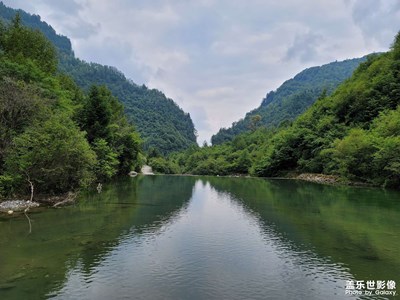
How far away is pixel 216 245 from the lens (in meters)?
17.0

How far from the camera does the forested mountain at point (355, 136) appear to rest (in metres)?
44.3

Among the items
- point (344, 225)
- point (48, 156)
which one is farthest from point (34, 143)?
point (344, 225)

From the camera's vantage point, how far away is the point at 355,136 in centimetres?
5116

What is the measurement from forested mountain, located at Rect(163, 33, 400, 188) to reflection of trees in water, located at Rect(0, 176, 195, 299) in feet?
93.1

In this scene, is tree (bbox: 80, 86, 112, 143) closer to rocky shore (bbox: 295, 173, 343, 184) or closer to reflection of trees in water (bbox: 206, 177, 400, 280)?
reflection of trees in water (bbox: 206, 177, 400, 280)

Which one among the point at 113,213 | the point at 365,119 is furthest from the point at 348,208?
the point at 365,119

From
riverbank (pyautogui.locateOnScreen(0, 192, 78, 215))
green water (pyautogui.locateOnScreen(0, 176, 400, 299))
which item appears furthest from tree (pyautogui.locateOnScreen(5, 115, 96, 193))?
green water (pyautogui.locateOnScreen(0, 176, 400, 299))

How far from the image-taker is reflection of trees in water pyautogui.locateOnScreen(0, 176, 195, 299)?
12070mm

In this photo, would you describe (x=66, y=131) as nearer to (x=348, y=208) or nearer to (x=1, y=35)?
(x=348, y=208)

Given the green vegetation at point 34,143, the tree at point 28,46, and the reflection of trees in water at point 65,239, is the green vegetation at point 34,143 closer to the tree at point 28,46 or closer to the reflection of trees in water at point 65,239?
the reflection of trees in water at point 65,239

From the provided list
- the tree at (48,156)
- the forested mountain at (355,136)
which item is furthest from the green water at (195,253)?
the forested mountain at (355,136)

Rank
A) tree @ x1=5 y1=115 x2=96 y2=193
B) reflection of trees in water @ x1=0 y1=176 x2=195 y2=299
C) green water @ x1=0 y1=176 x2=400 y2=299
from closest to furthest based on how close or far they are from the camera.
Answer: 1. green water @ x1=0 y1=176 x2=400 y2=299
2. reflection of trees in water @ x1=0 y1=176 x2=195 y2=299
3. tree @ x1=5 y1=115 x2=96 y2=193

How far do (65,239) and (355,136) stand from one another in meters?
45.0

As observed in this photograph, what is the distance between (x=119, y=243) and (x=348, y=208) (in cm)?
1833
